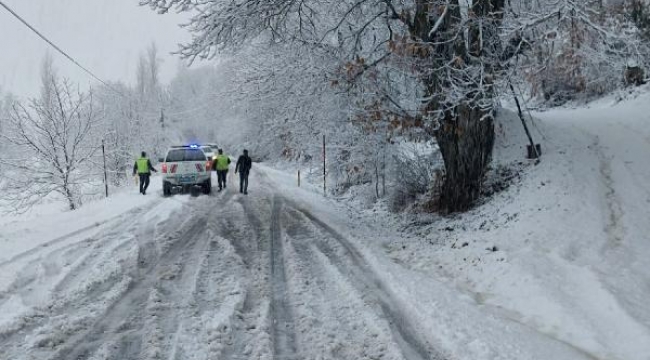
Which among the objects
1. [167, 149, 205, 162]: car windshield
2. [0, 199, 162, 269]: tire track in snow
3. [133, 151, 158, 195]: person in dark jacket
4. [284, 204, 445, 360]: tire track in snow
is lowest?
[284, 204, 445, 360]: tire track in snow

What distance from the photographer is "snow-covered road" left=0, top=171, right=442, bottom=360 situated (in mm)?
4977

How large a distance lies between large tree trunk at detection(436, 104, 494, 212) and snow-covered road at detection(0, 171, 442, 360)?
2808 millimetres

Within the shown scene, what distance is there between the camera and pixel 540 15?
25.3ft

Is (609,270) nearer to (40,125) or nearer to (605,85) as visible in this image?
(605,85)

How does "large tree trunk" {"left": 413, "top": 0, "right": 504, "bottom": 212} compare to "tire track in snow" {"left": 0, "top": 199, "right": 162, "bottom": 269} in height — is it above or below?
above

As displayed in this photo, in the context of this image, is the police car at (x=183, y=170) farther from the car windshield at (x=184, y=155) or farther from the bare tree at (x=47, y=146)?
the bare tree at (x=47, y=146)

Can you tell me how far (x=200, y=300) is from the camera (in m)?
6.37

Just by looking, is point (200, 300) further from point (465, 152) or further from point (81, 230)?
point (465, 152)

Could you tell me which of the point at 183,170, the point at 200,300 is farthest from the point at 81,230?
the point at 183,170

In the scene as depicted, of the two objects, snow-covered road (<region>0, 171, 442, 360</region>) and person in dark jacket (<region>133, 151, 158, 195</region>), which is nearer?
snow-covered road (<region>0, 171, 442, 360</region>)

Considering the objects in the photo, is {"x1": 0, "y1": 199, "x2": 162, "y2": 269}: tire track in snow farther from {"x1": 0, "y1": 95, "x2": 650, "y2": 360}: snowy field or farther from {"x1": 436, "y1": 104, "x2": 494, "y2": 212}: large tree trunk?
{"x1": 436, "y1": 104, "x2": 494, "y2": 212}: large tree trunk

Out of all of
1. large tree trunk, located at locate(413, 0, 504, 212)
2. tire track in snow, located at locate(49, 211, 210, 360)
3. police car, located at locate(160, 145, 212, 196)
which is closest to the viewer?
tire track in snow, located at locate(49, 211, 210, 360)

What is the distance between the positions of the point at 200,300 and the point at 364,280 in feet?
7.91

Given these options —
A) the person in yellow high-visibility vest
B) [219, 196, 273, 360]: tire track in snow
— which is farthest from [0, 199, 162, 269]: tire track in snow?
the person in yellow high-visibility vest
